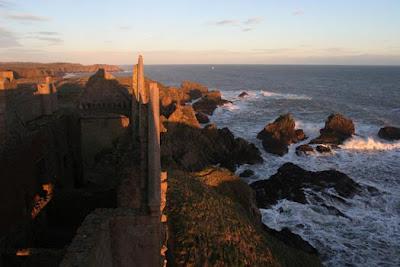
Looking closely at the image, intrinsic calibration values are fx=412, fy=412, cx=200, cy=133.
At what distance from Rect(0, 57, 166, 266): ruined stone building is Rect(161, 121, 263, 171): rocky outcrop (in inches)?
413

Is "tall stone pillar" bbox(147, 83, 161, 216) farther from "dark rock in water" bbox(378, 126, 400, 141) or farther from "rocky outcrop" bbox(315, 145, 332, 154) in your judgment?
"dark rock in water" bbox(378, 126, 400, 141)

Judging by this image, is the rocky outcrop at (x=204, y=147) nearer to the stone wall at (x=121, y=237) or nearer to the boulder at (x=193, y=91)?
the stone wall at (x=121, y=237)

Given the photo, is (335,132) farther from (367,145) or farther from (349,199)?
(349,199)

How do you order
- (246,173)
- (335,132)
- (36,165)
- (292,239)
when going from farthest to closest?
(335,132)
(246,173)
(292,239)
(36,165)

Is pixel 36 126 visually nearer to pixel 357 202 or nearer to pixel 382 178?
pixel 357 202

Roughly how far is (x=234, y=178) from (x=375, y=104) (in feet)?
186

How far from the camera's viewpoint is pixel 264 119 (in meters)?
55.0

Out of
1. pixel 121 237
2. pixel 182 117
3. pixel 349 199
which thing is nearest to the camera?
pixel 121 237

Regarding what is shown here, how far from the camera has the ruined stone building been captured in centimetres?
938

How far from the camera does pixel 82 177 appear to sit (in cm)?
1934

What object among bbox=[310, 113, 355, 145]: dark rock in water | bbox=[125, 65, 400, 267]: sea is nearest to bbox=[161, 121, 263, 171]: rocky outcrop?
bbox=[125, 65, 400, 267]: sea

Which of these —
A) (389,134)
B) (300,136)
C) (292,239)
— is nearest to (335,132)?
(300,136)

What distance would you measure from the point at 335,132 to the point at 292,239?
25.5 m

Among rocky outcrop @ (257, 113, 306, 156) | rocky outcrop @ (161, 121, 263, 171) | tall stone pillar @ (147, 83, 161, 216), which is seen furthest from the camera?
rocky outcrop @ (257, 113, 306, 156)
